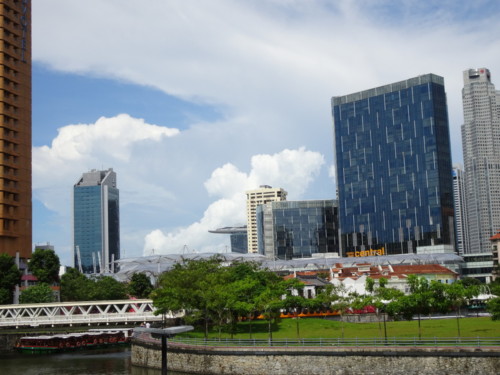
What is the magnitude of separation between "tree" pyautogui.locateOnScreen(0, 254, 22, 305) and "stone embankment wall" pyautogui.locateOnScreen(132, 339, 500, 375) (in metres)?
76.5

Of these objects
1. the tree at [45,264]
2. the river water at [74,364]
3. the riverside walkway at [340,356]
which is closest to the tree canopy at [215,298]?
the riverside walkway at [340,356]

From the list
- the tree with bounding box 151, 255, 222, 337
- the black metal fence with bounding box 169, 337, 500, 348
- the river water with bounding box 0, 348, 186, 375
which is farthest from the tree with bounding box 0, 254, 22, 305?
the black metal fence with bounding box 169, 337, 500, 348

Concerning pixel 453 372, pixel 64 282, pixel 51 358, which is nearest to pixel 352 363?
pixel 453 372

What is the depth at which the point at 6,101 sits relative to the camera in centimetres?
18225

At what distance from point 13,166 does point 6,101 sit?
16846 millimetres

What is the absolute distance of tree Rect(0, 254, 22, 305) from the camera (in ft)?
516

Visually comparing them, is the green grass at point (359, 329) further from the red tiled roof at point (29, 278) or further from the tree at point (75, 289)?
the red tiled roof at point (29, 278)

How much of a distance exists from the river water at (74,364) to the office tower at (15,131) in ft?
177

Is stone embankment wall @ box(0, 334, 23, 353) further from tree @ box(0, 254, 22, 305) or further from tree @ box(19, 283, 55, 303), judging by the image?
tree @ box(0, 254, 22, 305)

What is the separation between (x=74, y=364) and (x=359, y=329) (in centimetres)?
4547

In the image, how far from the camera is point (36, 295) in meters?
156

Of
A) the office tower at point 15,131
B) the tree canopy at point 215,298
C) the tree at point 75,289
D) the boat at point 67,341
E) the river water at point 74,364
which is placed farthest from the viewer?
the tree at point 75,289

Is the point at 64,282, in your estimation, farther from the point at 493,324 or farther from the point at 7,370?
the point at 493,324

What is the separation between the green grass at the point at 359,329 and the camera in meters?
99.0
